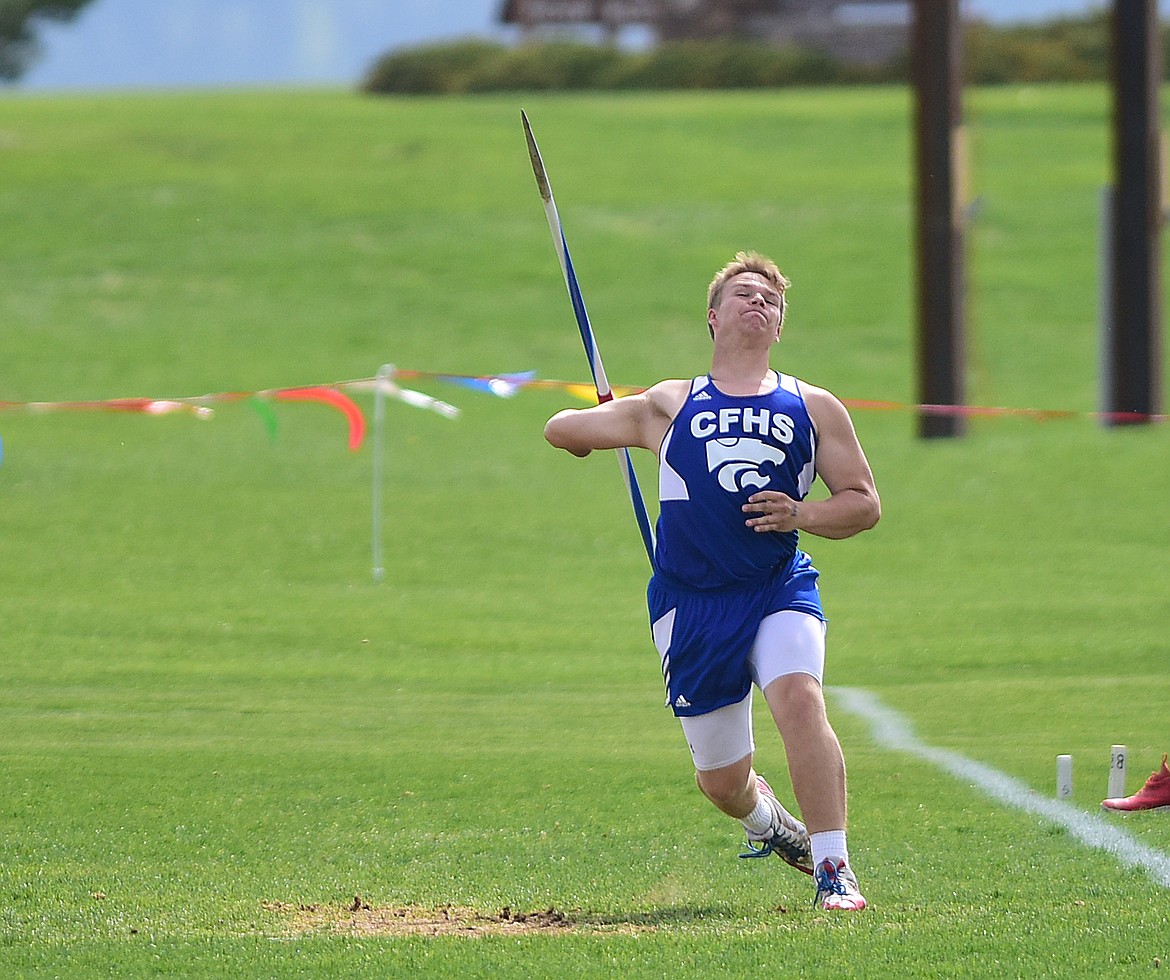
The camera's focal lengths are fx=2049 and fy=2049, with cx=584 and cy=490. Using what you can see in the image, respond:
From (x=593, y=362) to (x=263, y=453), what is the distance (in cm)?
1427

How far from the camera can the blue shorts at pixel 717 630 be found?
19.8ft

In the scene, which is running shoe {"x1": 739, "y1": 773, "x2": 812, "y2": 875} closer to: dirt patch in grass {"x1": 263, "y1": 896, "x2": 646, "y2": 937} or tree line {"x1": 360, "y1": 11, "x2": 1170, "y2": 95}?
dirt patch in grass {"x1": 263, "y1": 896, "x2": 646, "y2": 937}

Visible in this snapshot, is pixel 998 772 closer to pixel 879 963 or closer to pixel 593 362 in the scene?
pixel 593 362

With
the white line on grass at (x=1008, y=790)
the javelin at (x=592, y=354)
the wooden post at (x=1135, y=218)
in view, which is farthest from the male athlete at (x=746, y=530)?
the wooden post at (x=1135, y=218)

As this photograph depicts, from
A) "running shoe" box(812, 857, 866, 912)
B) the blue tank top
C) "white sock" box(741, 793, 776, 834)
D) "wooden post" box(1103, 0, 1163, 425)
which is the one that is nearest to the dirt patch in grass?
"running shoe" box(812, 857, 866, 912)

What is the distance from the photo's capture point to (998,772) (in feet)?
27.1

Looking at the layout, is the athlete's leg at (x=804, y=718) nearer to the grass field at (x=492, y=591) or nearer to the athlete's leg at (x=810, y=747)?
the athlete's leg at (x=810, y=747)

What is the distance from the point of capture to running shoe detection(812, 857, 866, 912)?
585 cm

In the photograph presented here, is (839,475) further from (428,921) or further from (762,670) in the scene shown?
(428,921)

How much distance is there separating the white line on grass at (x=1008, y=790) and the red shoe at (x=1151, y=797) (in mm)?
95

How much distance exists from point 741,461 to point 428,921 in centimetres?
162

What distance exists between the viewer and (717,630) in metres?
6.04

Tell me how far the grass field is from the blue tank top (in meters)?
1.04

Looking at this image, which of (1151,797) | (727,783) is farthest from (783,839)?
(1151,797)
